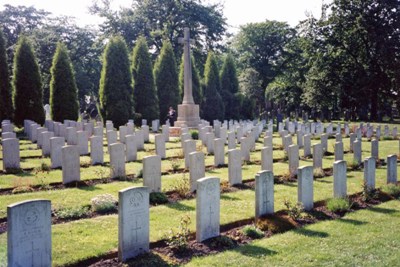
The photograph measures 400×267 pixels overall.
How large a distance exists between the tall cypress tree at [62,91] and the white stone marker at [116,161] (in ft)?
58.5

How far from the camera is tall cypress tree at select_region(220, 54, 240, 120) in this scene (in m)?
39.8

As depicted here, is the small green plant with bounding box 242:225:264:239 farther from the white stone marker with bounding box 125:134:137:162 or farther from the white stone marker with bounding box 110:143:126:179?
the white stone marker with bounding box 125:134:137:162

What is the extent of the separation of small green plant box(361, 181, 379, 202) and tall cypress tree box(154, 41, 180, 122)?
85.1 feet

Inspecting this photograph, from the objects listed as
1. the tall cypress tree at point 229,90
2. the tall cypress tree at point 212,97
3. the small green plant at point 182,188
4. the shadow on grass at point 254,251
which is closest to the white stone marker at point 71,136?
the small green plant at point 182,188

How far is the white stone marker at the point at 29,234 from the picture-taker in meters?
5.37

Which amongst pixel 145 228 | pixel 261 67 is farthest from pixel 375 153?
pixel 261 67

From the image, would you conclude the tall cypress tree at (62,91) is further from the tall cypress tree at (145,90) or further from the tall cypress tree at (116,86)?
the tall cypress tree at (145,90)

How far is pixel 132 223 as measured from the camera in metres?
6.45

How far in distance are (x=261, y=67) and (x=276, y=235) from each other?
180 ft

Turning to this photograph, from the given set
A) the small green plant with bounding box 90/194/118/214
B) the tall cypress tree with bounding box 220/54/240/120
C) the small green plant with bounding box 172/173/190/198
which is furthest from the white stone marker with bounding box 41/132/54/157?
the tall cypress tree with bounding box 220/54/240/120

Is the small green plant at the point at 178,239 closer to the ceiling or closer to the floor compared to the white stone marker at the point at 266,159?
closer to the floor

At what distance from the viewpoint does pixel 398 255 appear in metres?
6.64

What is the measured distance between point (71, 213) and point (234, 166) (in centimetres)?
479

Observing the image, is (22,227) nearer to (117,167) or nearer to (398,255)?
(398,255)
